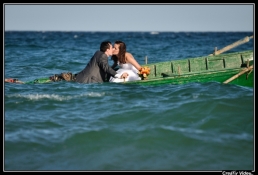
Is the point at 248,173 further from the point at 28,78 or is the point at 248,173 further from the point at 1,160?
the point at 28,78

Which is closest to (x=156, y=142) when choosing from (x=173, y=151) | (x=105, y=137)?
(x=173, y=151)

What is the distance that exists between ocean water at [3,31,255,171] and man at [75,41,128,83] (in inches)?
13.4

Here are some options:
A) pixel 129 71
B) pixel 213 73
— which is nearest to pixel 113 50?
pixel 129 71

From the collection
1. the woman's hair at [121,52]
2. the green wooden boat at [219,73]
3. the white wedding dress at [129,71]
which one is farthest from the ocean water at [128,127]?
the woman's hair at [121,52]

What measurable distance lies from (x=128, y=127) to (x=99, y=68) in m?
3.93

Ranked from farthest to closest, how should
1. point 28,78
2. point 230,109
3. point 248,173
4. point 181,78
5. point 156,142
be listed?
point 28,78
point 181,78
point 230,109
point 156,142
point 248,173

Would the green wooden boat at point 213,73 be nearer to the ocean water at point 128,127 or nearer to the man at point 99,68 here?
the ocean water at point 128,127

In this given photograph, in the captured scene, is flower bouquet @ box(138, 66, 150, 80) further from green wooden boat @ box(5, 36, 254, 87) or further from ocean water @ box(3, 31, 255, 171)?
ocean water @ box(3, 31, 255, 171)

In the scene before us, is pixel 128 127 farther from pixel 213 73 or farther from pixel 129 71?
pixel 213 73

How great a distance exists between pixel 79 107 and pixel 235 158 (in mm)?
3992

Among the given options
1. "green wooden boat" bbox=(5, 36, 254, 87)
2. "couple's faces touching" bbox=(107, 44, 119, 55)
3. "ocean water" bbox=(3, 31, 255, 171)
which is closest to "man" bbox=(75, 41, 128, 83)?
"couple's faces touching" bbox=(107, 44, 119, 55)

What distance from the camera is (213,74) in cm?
1155

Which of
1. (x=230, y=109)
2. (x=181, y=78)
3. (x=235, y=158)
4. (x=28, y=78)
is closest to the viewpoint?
(x=235, y=158)

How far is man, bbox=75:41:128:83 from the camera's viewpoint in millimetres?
10914
